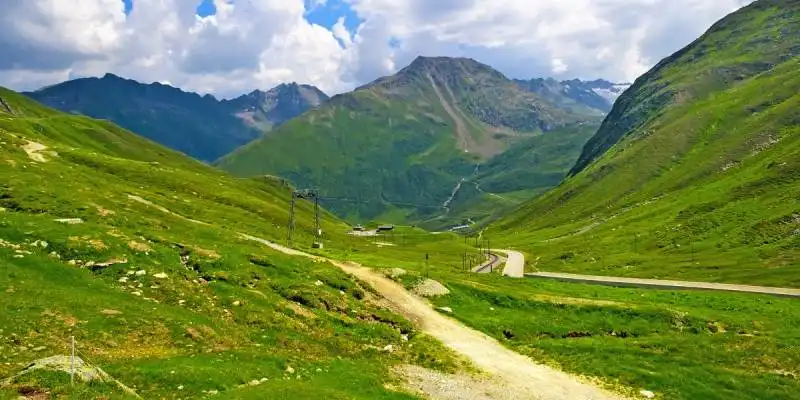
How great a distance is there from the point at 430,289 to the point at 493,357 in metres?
19.7

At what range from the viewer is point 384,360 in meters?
43.6

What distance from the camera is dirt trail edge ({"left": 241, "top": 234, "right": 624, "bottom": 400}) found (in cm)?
4009

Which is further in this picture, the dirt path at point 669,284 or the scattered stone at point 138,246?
the dirt path at point 669,284

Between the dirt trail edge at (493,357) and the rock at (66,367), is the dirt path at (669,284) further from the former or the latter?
the rock at (66,367)

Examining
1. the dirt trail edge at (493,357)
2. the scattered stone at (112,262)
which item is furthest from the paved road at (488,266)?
the scattered stone at (112,262)

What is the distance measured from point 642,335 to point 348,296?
2909 cm

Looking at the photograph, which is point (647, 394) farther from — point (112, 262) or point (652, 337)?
point (112, 262)

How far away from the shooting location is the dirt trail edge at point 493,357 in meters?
40.1

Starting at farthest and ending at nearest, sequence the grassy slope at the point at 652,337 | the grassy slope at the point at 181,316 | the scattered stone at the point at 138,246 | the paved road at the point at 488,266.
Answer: the paved road at the point at 488,266
the scattered stone at the point at 138,246
the grassy slope at the point at 652,337
the grassy slope at the point at 181,316

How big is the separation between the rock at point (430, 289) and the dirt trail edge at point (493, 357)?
58.5 inches

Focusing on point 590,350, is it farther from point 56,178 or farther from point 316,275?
point 56,178

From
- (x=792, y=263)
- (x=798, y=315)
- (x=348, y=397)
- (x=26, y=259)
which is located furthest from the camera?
(x=792, y=263)

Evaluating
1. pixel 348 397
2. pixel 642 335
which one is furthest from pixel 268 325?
pixel 642 335

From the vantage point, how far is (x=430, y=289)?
6619 cm
